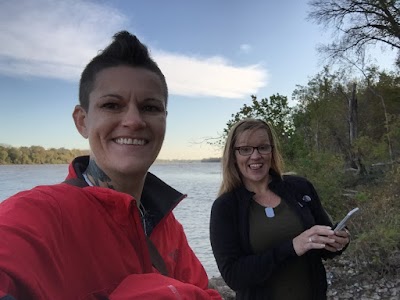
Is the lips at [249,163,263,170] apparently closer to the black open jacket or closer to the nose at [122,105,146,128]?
the black open jacket

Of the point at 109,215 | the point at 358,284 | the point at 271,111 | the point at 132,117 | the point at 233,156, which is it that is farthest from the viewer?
the point at 271,111

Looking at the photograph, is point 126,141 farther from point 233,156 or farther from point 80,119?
point 233,156

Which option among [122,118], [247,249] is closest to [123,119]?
[122,118]

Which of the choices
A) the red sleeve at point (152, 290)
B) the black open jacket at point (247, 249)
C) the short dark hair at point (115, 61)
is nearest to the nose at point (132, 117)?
the short dark hair at point (115, 61)

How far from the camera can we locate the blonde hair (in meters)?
3.12

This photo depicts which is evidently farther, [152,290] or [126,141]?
[126,141]

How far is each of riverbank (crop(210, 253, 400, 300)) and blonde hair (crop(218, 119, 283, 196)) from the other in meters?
3.94

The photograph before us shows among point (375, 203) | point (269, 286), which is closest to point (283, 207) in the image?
point (269, 286)

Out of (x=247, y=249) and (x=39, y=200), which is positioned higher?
(x=39, y=200)

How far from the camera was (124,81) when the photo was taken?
1.52m

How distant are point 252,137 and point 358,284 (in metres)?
4.66

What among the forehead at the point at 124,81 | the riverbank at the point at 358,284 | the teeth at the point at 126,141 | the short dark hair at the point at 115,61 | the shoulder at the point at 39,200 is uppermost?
the short dark hair at the point at 115,61

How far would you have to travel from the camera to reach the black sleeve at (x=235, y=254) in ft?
8.63

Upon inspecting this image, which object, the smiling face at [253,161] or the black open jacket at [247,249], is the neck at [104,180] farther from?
the smiling face at [253,161]
